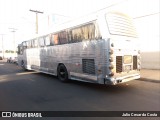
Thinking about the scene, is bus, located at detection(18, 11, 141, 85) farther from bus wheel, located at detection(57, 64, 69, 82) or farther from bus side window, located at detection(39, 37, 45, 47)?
bus side window, located at detection(39, 37, 45, 47)

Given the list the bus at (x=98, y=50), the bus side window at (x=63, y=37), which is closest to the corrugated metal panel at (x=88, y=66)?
the bus at (x=98, y=50)

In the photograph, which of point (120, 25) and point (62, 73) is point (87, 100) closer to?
point (120, 25)

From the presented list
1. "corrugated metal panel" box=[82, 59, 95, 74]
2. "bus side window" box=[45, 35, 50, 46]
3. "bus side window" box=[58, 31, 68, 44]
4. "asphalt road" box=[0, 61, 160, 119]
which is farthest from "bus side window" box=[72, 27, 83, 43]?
"bus side window" box=[45, 35, 50, 46]

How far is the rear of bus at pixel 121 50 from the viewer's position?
7344 mm

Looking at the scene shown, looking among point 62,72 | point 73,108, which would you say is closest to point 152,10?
point 62,72

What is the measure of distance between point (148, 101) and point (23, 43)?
13.7 m

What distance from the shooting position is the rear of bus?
7.34 meters

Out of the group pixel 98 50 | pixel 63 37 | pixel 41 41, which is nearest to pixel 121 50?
pixel 98 50

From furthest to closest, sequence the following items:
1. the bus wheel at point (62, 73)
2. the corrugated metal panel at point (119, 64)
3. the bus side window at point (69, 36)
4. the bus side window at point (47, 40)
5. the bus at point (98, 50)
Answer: the bus side window at point (47, 40) < the bus wheel at point (62, 73) < the bus side window at point (69, 36) < the corrugated metal panel at point (119, 64) < the bus at point (98, 50)

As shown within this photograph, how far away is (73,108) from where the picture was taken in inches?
230

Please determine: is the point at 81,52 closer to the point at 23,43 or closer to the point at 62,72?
the point at 62,72

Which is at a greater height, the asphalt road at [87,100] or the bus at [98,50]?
the bus at [98,50]

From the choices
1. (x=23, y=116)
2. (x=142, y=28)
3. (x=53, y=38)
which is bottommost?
(x=23, y=116)

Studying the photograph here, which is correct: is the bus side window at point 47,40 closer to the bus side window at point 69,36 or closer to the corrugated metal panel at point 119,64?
the bus side window at point 69,36
